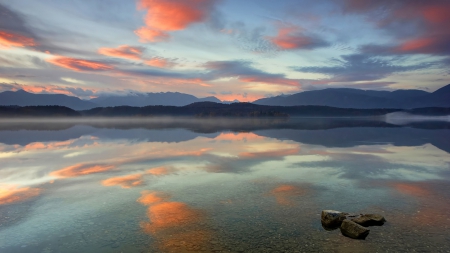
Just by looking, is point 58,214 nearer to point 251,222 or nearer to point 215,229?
point 215,229

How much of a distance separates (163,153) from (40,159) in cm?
1499

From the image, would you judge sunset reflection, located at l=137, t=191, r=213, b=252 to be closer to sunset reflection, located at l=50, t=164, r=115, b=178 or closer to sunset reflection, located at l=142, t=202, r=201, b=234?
sunset reflection, located at l=142, t=202, r=201, b=234

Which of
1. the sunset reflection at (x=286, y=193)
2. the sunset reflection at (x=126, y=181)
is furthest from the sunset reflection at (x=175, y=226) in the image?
the sunset reflection at (x=286, y=193)

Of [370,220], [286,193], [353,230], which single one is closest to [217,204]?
[286,193]

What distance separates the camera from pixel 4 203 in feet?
57.5

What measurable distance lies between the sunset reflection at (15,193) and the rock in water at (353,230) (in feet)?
65.6

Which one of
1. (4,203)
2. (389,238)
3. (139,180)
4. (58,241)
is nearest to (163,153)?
(139,180)

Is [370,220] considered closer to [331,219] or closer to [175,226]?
[331,219]

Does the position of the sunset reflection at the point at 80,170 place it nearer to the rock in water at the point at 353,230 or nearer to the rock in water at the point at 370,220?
the rock in water at the point at 353,230

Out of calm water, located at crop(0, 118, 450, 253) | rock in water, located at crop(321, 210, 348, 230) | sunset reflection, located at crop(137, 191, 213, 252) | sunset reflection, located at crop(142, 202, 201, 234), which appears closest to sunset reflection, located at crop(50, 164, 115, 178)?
calm water, located at crop(0, 118, 450, 253)

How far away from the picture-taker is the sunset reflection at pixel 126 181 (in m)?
21.9

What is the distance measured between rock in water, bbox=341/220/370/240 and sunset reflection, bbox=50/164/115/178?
75.0 ft

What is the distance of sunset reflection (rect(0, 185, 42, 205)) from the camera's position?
18172mm

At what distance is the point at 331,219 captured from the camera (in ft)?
45.3
